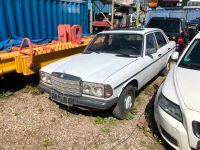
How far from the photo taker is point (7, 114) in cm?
426

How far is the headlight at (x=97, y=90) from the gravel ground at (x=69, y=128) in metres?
0.72

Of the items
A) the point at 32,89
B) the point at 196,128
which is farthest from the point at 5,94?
the point at 196,128

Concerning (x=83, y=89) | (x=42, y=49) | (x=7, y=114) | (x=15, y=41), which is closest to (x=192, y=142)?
(x=83, y=89)

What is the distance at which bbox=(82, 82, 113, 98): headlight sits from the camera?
3377 mm

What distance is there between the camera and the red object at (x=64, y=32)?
5.97m

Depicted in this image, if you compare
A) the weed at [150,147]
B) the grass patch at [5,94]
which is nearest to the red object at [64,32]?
the grass patch at [5,94]

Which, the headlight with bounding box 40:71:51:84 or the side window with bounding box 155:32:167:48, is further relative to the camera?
the side window with bounding box 155:32:167:48

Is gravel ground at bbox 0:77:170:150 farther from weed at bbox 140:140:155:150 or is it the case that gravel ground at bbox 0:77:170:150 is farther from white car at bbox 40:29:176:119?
white car at bbox 40:29:176:119

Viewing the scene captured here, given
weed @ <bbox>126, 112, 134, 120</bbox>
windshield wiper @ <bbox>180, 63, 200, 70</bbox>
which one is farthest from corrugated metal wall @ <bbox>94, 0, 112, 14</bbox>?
windshield wiper @ <bbox>180, 63, 200, 70</bbox>

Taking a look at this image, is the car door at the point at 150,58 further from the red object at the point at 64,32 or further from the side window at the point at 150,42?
the red object at the point at 64,32

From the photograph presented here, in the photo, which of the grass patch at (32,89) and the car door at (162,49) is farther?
the car door at (162,49)

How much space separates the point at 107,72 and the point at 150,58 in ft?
4.82

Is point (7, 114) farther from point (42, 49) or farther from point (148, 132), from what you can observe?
point (148, 132)

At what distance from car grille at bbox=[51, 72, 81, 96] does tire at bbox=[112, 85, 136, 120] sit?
29.2 inches
